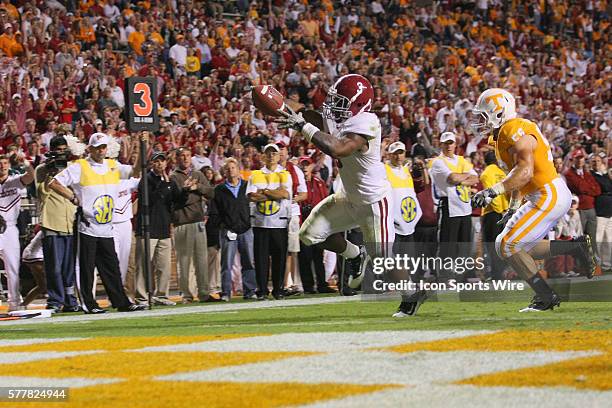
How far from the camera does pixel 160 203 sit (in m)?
13.4

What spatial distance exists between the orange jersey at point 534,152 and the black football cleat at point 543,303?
907 millimetres

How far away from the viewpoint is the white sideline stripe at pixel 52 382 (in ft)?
17.4

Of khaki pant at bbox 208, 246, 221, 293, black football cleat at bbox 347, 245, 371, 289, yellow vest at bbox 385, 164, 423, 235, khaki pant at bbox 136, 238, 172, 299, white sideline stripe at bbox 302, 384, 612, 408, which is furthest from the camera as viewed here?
khaki pant at bbox 208, 246, 221, 293

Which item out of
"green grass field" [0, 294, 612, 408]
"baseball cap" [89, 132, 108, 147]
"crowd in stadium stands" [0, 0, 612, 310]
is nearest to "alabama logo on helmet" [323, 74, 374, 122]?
"crowd in stadium stands" [0, 0, 612, 310]

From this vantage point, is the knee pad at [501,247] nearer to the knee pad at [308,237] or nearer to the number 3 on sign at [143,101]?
the knee pad at [308,237]

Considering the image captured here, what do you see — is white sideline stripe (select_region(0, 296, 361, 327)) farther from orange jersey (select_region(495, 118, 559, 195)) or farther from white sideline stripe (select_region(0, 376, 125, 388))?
white sideline stripe (select_region(0, 376, 125, 388))

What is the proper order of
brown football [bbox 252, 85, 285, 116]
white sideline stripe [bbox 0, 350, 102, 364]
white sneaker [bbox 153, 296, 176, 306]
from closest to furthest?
white sideline stripe [bbox 0, 350, 102, 364], brown football [bbox 252, 85, 285, 116], white sneaker [bbox 153, 296, 176, 306]

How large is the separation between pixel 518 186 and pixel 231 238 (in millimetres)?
5669

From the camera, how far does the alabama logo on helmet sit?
28.8 ft

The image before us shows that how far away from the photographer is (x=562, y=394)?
4.59 metres

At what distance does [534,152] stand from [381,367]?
4.12m

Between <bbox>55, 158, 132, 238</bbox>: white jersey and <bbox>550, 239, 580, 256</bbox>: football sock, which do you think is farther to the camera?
<bbox>550, 239, 580, 256</bbox>: football sock

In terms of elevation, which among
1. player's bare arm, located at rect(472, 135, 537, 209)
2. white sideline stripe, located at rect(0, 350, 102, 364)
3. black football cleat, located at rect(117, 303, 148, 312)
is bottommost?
black football cleat, located at rect(117, 303, 148, 312)

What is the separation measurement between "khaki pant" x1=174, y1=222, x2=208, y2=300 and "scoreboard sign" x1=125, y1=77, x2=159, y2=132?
6.59ft
